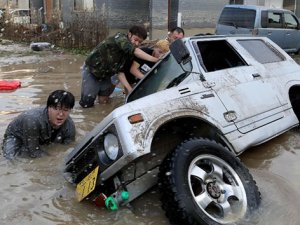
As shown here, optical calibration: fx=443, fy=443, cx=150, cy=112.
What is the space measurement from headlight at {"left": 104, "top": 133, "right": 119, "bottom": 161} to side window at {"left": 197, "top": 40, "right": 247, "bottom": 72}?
1.76 m

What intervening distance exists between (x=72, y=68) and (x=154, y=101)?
968cm

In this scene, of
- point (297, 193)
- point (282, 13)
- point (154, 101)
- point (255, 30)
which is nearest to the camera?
point (154, 101)

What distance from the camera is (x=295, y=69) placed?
598cm

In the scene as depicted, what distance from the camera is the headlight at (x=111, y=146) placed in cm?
364

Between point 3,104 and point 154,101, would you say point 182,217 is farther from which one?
point 3,104

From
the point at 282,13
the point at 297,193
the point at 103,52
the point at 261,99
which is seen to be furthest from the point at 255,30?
the point at 297,193

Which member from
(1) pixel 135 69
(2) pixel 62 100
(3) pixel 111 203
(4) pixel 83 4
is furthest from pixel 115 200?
(4) pixel 83 4

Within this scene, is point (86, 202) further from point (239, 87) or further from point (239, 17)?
point (239, 17)

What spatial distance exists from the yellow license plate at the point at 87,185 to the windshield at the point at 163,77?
142cm

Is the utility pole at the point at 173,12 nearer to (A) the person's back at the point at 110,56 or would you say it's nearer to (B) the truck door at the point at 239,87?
(A) the person's back at the point at 110,56

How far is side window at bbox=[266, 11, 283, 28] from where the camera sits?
15.3 metres

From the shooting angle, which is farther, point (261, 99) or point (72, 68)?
point (72, 68)

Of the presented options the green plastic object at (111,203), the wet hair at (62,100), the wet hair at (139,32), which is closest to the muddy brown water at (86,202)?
the green plastic object at (111,203)

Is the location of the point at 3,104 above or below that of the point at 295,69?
below
